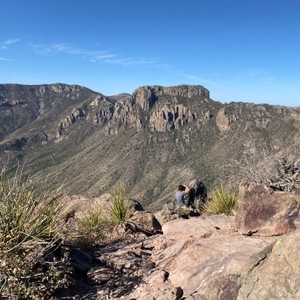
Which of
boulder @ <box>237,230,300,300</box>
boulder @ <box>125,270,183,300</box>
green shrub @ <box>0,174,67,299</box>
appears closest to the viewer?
boulder @ <box>237,230,300,300</box>

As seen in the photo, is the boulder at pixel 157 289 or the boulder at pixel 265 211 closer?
the boulder at pixel 157 289

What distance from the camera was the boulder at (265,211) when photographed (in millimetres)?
6883

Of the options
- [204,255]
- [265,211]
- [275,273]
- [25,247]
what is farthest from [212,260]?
[25,247]

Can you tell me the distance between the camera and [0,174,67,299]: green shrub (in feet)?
17.2

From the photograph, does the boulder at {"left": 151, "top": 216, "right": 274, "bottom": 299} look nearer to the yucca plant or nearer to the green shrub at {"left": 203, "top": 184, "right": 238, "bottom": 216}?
the green shrub at {"left": 203, "top": 184, "right": 238, "bottom": 216}

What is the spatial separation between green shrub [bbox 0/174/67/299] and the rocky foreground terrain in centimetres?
58

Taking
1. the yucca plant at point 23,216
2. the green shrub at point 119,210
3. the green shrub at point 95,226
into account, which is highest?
→ the yucca plant at point 23,216

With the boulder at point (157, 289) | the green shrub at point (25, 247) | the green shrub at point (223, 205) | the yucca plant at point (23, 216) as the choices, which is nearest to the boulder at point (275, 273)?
the boulder at point (157, 289)

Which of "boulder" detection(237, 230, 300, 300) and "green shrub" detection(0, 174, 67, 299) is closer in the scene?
"boulder" detection(237, 230, 300, 300)

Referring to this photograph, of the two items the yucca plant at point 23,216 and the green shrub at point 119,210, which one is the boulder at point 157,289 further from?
the green shrub at point 119,210

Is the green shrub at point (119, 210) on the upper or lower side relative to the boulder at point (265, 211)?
lower

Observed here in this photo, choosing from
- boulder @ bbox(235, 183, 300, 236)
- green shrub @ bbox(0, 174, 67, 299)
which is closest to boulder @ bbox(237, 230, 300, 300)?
boulder @ bbox(235, 183, 300, 236)

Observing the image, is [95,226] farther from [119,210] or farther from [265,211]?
[265,211]

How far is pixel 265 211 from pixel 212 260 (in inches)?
64.6
